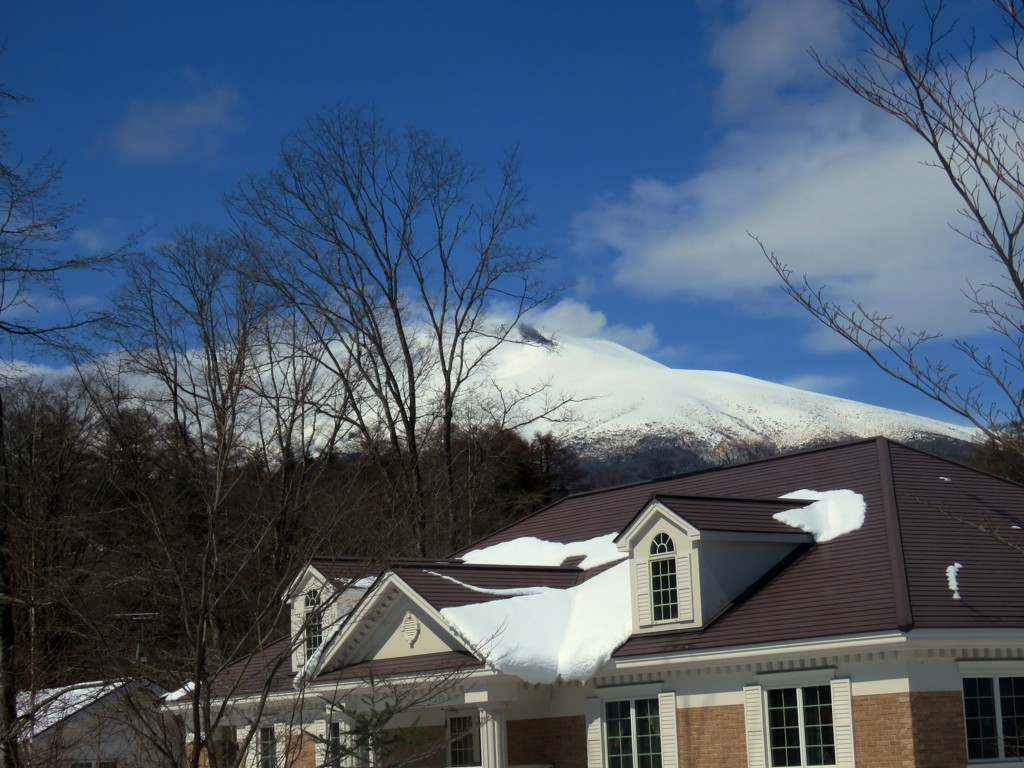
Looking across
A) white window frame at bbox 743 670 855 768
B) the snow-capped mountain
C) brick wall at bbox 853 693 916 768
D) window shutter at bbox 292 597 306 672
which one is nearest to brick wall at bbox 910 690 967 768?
brick wall at bbox 853 693 916 768

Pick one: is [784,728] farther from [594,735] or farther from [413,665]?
[413,665]

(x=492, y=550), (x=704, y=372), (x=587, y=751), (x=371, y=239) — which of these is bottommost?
(x=587, y=751)

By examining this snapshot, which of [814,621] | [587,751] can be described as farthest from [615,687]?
[814,621]

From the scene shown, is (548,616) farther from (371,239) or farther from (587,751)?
(371,239)

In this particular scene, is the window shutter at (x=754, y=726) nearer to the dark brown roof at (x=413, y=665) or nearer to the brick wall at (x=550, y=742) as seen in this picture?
the brick wall at (x=550, y=742)

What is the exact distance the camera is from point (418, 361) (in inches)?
1624

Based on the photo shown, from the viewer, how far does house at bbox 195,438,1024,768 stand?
688 inches

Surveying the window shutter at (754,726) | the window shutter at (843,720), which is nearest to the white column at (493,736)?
the window shutter at (754,726)

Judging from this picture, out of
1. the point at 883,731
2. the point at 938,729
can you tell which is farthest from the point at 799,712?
the point at 938,729

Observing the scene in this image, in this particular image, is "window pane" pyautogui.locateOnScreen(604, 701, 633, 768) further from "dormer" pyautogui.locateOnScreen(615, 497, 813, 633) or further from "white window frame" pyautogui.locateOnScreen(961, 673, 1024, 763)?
"white window frame" pyautogui.locateOnScreen(961, 673, 1024, 763)

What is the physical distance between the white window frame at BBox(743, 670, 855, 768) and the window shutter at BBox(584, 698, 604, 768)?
9.93ft

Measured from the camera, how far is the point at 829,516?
70.2 feet

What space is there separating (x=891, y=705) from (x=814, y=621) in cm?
166

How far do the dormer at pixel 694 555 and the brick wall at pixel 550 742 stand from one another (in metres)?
2.37
